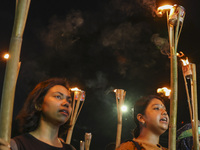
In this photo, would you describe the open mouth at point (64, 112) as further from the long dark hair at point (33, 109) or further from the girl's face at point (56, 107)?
the long dark hair at point (33, 109)

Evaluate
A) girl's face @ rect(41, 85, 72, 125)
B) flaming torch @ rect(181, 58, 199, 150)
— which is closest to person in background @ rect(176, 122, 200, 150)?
flaming torch @ rect(181, 58, 199, 150)

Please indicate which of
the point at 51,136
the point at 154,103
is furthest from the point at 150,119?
the point at 51,136

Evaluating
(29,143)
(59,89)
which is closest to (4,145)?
(29,143)

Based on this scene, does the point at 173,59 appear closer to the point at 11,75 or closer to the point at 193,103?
the point at 193,103

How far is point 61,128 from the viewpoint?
2564 millimetres

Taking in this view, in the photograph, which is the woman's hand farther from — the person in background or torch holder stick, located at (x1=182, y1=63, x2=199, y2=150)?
the person in background

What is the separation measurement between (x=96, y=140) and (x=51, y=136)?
43.2ft

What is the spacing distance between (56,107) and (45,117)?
0.49ft

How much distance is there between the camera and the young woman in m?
2.77

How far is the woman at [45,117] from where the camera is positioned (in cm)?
206

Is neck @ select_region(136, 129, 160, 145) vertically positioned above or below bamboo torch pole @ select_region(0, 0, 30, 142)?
below

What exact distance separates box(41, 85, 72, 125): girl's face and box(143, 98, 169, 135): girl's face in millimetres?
1163

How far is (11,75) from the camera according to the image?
101 centimetres

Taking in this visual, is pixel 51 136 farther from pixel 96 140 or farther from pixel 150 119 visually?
pixel 96 140
